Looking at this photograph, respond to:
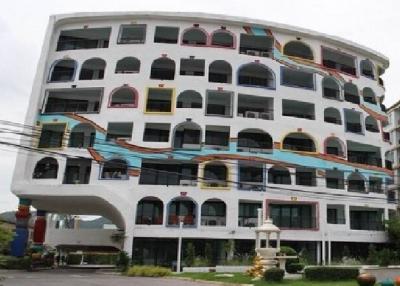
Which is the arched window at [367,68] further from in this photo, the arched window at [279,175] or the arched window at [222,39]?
the arched window at [279,175]

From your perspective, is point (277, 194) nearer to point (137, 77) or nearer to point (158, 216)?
point (158, 216)

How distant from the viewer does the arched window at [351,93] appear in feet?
162

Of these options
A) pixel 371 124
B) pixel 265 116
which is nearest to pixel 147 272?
pixel 265 116

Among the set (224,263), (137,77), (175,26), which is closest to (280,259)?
(224,263)

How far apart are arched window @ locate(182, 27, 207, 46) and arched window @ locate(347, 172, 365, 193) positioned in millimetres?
20017

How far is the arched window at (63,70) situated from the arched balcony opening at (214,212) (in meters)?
Result: 18.2

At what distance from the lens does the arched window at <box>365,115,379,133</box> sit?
49844mm

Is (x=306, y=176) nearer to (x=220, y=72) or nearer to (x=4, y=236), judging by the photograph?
(x=220, y=72)

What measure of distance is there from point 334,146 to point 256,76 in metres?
10.8

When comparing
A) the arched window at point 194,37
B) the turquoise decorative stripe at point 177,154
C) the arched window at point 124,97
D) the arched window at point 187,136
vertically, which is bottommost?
the turquoise decorative stripe at point 177,154

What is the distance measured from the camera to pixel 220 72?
47.0 metres

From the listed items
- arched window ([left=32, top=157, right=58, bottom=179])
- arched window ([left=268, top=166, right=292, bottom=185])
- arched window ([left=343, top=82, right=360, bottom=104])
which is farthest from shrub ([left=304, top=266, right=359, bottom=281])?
arched window ([left=343, top=82, right=360, bottom=104])

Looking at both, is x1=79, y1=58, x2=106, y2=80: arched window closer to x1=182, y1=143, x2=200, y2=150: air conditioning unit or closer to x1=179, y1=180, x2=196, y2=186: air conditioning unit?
x1=182, y1=143, x2=200, y2=150: air conditioning unit

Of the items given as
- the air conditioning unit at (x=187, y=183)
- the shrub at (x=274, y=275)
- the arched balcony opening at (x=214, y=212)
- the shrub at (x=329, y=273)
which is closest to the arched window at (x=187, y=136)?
the air conditioning unit at (x=187, y=183)
